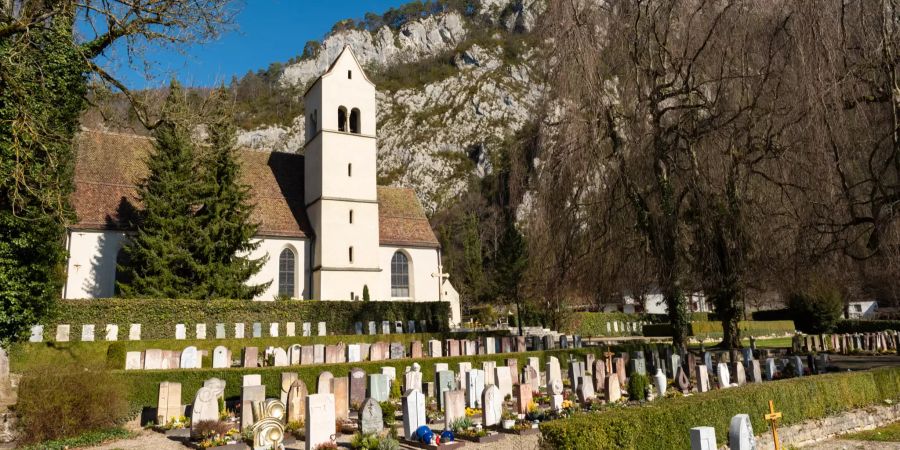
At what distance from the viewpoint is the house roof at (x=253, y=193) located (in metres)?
26.8

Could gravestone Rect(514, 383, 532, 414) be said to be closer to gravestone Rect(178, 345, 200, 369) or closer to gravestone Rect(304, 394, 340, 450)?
gravestone Rect(304, 394, 340, 450)

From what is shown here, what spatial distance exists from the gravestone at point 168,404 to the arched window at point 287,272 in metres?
19.5

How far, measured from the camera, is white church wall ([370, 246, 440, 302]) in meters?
33.8

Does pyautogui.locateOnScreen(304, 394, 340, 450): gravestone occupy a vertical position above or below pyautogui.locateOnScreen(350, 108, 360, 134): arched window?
below

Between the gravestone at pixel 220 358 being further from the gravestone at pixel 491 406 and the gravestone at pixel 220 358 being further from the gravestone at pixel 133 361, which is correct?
the gravestone at pixel 491 406

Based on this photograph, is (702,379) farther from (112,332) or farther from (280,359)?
(112,332)

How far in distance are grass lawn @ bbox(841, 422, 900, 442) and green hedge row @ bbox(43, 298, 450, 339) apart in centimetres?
2066

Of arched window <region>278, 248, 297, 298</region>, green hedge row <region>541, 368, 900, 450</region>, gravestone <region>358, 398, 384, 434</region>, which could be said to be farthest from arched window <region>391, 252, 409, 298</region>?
green hedge row <region>541, 368, 900, 450</region>

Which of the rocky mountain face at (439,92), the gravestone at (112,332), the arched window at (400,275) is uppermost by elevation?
the rocky mountain face at (439,92)

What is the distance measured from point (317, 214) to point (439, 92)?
268 feet

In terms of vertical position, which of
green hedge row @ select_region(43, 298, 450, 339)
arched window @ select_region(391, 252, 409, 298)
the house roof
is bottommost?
green hedge row @ select_region(43, 298, 450, 339)

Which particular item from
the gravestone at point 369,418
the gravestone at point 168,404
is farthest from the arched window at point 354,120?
the gravestone at point 369,418

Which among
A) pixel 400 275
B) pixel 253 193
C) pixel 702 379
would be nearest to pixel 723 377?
pixel 702 379

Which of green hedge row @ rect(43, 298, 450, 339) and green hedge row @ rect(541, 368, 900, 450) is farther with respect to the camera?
green hedge row @ rect(43, 298, 450, 339)
